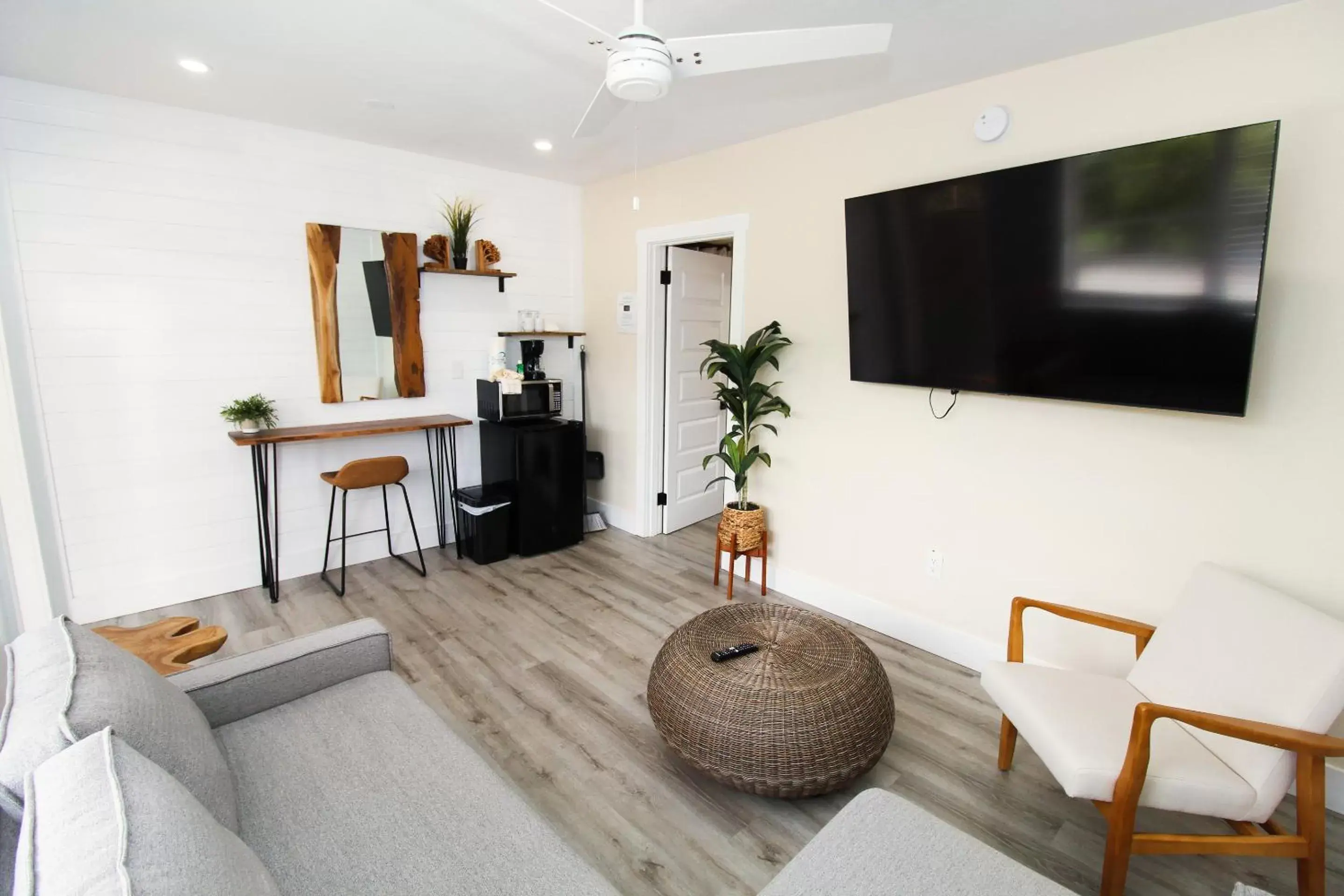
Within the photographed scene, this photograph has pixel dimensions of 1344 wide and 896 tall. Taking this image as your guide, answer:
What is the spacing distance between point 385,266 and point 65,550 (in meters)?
2.18

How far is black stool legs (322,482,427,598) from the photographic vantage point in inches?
142

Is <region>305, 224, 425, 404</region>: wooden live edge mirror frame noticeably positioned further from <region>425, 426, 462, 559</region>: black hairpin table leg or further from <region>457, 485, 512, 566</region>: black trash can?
<region>457, 485, 512, 566</region>: black trash can

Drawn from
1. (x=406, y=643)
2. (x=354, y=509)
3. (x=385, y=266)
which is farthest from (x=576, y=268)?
(x=406, y=643)

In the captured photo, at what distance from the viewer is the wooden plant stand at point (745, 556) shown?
11.6 ft

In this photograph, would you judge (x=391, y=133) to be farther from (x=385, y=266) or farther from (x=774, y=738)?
(x=774, y=738)

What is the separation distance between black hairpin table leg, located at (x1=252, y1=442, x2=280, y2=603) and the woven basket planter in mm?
2517

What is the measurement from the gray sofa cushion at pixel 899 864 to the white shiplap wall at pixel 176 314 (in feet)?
11.6

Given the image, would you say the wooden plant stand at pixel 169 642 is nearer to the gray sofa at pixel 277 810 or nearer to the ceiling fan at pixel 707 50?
the gray sofa at pixel 277 810

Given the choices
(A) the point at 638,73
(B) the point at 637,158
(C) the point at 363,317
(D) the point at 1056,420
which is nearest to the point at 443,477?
(C) the point at 363,317

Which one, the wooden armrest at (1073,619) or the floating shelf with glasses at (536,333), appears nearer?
the wooden armrest at (1073,619)

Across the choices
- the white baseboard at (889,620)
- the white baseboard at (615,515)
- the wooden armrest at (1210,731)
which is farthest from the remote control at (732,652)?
the white baseboard at (615,515)

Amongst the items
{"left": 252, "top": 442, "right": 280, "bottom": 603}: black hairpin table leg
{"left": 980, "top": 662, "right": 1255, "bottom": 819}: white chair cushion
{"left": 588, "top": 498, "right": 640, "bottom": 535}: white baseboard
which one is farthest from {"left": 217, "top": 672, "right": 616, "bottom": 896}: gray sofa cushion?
{"left": 588, "top": 498, "right": 640, "bottom": 535}: white baseboard

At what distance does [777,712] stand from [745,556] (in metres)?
1.92

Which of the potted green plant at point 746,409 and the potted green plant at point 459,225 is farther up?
the potted green plant at point 459,225
